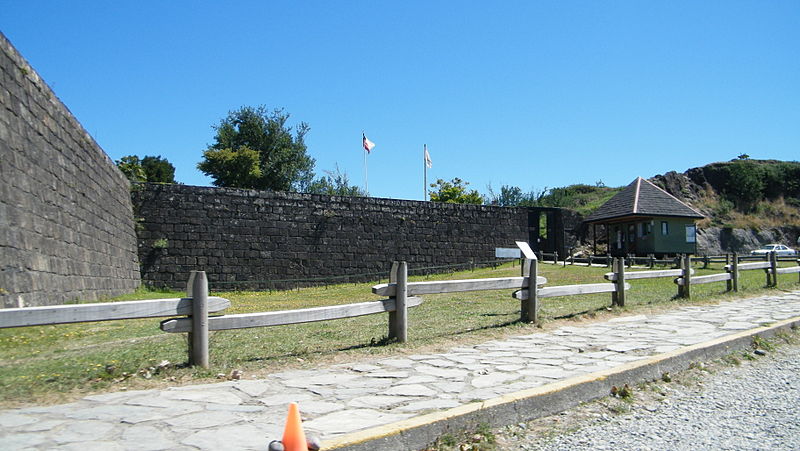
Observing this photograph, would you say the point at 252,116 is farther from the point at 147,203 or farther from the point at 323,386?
the point at 323,386

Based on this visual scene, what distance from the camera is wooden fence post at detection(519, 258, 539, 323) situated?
25.8 ft

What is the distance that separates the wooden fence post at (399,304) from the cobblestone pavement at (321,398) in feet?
2.04

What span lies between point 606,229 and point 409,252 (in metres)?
16.0

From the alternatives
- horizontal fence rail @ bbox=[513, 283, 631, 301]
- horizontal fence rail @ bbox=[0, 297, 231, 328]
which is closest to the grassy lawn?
horizontal fence rail @ bbox=[513, 283, 631, 301]

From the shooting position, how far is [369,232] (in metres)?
21.8

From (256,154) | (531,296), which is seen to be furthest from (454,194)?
(531,296)


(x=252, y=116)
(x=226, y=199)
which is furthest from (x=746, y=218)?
(x=226, y=199)

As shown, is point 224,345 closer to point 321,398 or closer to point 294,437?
point 321,398

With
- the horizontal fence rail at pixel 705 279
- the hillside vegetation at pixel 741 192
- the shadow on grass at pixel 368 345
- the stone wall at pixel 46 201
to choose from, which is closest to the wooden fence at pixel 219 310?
the shadow on grass at pixel 368 345

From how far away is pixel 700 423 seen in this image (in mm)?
4125

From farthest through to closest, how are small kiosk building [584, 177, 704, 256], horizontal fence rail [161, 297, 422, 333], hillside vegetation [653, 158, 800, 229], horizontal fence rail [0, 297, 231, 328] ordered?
hillside vegetation [653, 158, 800, 229]
small kiosk building [584, 177, 704, 256]
horizontal fence rail [161, 297, 422, 333]
horizontal fence rail [0, 297, 231, 328]

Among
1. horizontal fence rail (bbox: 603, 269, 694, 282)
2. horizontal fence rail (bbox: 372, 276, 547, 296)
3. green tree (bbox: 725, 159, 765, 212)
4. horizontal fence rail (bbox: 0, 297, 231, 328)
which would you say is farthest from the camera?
green tree (bbox: 725, 159, 765, 212)

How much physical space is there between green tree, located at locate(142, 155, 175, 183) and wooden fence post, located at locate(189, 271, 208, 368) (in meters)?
43.9

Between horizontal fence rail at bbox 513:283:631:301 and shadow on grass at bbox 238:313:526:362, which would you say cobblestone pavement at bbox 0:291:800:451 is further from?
horizontal fence rail at bbox 513:283:631:301
